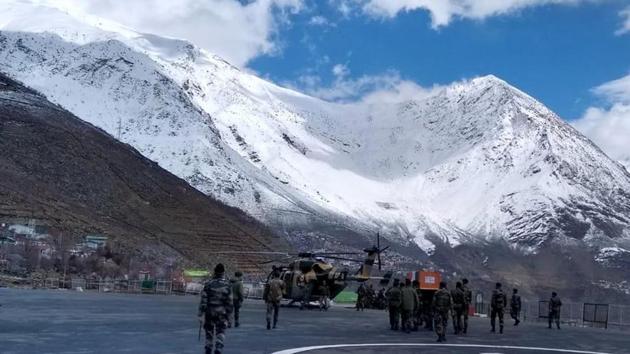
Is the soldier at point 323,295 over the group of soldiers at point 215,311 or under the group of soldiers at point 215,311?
under

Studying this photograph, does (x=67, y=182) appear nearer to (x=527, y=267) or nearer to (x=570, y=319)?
(x=570, y=319)

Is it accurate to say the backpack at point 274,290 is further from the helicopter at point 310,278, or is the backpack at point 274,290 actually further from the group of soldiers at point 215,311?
the helicopter at point 310,278

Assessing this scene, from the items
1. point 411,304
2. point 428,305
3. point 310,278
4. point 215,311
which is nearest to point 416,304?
point 411,304

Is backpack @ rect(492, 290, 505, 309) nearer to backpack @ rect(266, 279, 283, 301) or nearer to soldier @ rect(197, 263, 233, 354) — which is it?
backpack @ rect(266, 279, 283, 301)

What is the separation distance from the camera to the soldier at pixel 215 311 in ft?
53.6

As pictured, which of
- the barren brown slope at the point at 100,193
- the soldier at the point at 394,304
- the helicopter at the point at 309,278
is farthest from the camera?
the barren brown slope at the point at 100,193

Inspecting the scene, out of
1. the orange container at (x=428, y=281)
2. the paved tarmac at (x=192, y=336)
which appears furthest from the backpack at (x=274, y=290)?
the orange container at (x=428, y=281)

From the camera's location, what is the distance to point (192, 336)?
74.3ft

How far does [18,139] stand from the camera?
354 ft

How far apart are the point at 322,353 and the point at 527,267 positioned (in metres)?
186

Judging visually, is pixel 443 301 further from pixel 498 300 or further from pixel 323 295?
pixel 323 295

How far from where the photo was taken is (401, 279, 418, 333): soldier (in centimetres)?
2849

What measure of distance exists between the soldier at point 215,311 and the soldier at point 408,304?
12938 mm

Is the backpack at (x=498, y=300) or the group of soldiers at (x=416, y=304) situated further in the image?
the backpack at (x=498, y=300)
